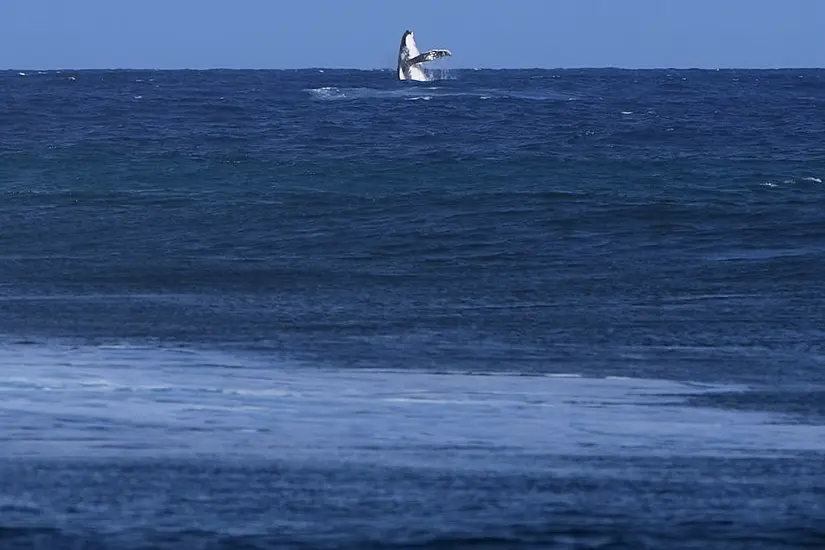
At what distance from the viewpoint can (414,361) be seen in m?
11.3

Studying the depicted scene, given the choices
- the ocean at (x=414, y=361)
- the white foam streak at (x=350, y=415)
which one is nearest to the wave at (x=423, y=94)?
the ocean at (x=414, y=361)

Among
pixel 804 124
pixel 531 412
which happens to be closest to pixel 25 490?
pixel 531 412

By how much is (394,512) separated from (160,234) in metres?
14.3

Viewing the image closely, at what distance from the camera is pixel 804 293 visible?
14938 millimetres
